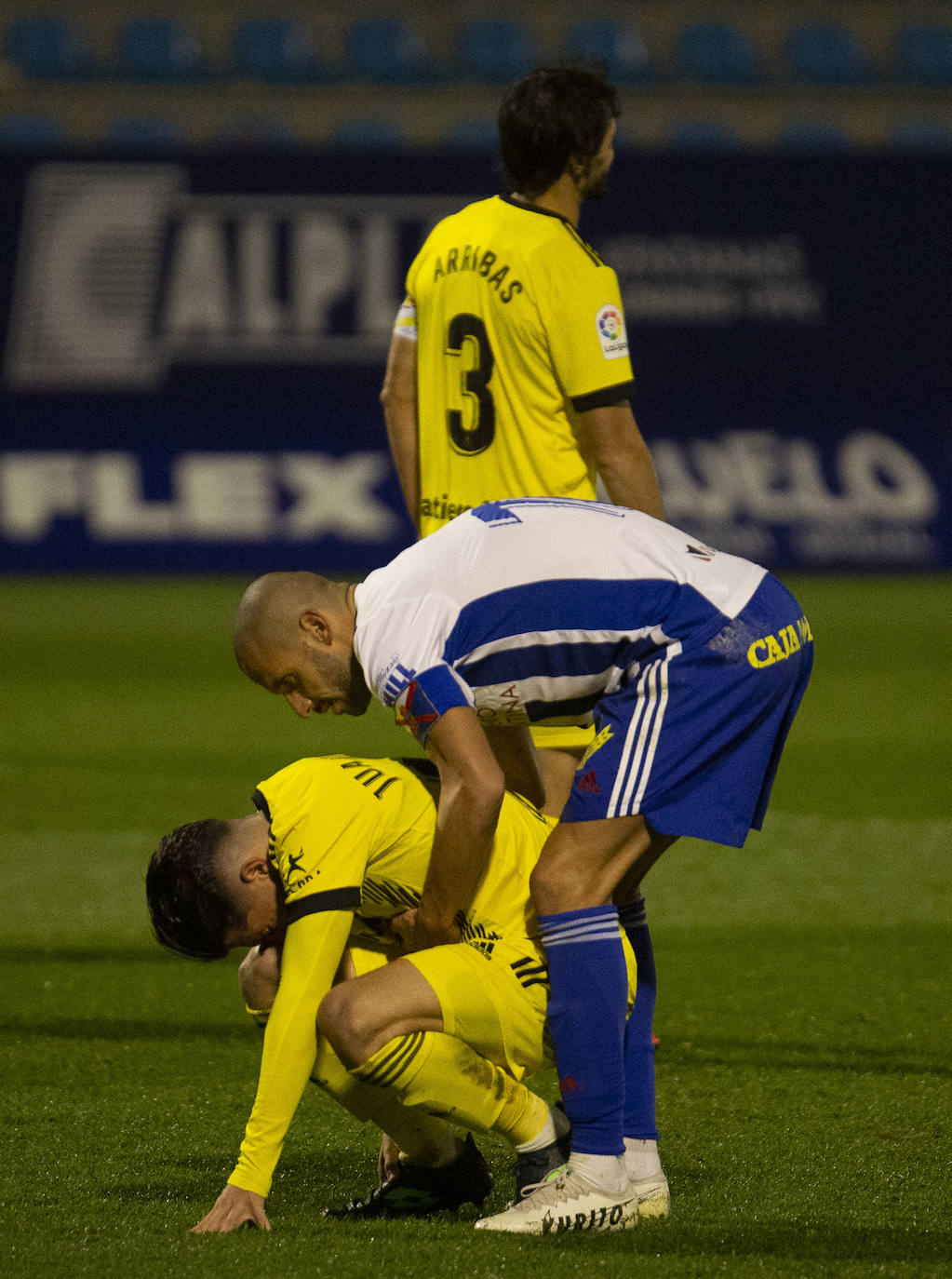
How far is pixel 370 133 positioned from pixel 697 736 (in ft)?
59.6

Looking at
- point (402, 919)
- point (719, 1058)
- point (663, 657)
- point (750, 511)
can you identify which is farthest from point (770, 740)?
point (750, 511)

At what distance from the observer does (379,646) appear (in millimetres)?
2828

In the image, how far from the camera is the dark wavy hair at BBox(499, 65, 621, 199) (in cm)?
363

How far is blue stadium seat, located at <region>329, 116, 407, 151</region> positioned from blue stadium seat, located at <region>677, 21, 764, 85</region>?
12.6 ft

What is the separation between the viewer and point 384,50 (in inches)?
828

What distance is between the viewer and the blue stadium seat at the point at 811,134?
20.0 m

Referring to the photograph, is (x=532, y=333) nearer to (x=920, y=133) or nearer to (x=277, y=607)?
(x=277, y=607)

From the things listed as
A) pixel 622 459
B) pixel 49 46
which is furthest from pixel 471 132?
pixel 622 459

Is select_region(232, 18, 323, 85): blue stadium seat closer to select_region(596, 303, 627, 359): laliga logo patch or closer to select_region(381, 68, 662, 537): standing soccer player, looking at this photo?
select_region(381, 68, 662, 537): standing soccer player

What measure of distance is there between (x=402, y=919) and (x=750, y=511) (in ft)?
39.7

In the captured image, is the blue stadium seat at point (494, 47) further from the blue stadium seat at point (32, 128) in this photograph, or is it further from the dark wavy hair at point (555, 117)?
the dark wavy hair at point (555, 117)

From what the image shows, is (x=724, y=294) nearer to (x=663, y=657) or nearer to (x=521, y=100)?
(x=521, y=100)

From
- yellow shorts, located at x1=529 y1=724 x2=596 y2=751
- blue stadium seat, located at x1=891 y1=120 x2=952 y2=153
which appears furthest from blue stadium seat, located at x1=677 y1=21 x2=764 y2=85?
yellow shorts, located at x1=529 y1=724 x2=596 y2=751

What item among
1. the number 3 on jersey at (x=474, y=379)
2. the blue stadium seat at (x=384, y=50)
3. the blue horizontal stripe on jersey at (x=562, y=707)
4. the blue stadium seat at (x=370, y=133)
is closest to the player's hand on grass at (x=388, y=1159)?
the blue horizontal stripe on jersey at (x=562, y=707)
